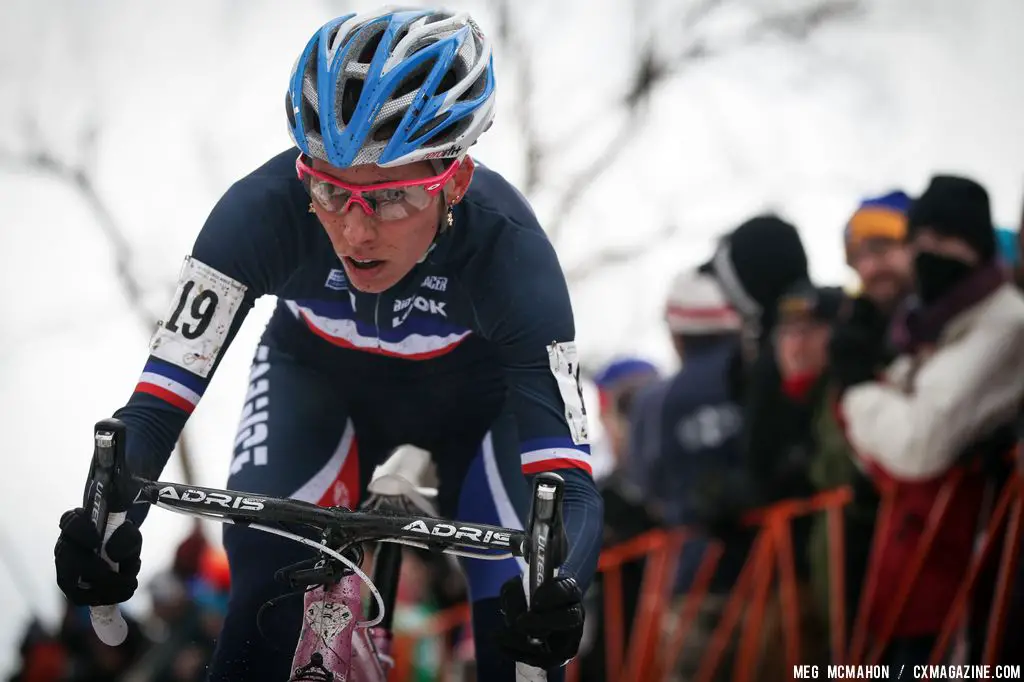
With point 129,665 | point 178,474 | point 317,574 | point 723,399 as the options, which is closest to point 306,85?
point 317,574

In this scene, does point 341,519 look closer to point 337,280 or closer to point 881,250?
point 337,280

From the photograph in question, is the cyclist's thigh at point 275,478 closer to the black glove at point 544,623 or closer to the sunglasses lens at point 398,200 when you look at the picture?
the black glove at point 544,623

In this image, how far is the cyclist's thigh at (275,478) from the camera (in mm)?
3477

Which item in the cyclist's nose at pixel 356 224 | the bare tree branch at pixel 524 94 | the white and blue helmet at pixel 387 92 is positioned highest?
the bare tree branch at pixel 524 94

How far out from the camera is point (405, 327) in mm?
4215

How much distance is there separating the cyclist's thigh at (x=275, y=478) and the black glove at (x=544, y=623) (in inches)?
20.8

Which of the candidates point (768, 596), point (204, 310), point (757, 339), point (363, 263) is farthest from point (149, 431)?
point (757, 339)

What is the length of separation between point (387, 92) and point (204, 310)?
2.61 feet

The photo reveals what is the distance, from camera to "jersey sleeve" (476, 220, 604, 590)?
12.4ft

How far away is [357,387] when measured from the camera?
14.5 ft

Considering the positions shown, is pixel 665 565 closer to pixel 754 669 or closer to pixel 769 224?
pixel 754 669

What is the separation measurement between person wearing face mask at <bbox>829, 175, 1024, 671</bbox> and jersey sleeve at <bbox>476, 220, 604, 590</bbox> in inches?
68.2

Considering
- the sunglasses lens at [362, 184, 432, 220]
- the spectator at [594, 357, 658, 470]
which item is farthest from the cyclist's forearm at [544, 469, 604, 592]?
the spectator at [594, 357, 658, 470]

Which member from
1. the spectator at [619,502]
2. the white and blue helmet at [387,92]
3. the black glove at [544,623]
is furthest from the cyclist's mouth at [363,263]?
the spectator at [619,502]
